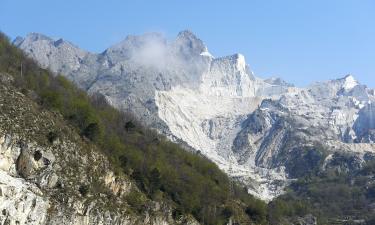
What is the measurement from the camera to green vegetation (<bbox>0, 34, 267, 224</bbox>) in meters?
136

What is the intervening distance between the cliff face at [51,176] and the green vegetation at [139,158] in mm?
2548

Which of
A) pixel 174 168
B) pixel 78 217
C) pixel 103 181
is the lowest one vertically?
pixel 78 217

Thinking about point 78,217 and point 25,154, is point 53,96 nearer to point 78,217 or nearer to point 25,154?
point 25,154

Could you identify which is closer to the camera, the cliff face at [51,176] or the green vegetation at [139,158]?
the cliff face at [51,176]

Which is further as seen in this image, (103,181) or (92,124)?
(92,124)

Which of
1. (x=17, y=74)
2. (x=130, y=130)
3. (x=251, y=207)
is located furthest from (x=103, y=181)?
(x=251, y=207)

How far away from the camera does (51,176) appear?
11131 centimetres

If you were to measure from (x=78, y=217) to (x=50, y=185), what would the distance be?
816 centimetres

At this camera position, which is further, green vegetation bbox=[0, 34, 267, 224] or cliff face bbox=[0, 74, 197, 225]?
green vegetation bbox=[0, 34, 267, 224]

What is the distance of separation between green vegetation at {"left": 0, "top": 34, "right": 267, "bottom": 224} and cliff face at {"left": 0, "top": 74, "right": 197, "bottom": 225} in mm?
2548

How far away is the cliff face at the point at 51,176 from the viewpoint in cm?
10238

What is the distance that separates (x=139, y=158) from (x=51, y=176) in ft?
134

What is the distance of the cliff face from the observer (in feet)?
336

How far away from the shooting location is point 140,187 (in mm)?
138125
